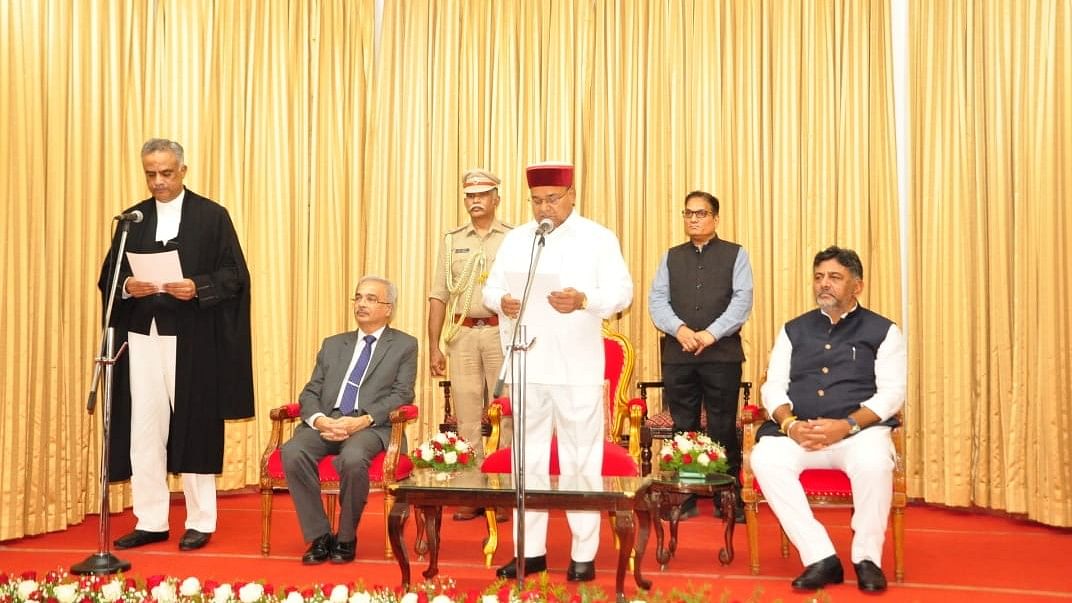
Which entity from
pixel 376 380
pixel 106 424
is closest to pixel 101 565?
pixel 106 424

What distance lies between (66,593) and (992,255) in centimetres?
532

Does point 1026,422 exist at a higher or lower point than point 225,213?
lower

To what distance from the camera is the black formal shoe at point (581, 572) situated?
15.4 feet

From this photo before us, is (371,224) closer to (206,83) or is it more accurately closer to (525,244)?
(206,83)

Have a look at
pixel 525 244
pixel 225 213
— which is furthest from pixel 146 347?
pixel 525 244

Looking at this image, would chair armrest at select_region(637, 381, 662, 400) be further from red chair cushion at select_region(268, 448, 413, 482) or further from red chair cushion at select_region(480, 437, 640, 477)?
red chair cushion at select_region(268, 448, 413, 482)

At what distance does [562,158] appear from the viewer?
24.6 ft

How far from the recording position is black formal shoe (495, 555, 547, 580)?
4.71 meters

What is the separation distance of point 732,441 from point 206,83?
416cm

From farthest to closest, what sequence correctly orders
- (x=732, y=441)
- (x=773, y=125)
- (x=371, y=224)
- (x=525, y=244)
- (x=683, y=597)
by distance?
(x=371, y=224) → (x=773, y=125) → (x=732, y=441) → (x=525, y=244) → (x=683, y=597)

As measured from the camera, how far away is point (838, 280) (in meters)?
5.04

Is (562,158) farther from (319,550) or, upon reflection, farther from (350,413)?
(319,550)

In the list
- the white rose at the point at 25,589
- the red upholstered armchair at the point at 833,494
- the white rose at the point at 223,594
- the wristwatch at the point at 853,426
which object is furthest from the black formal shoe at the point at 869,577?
the white rose at the point at 25,589

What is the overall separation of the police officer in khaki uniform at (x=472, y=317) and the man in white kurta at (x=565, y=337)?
1.56 m
